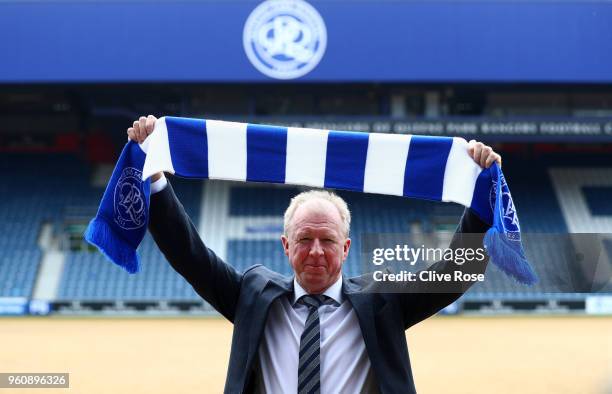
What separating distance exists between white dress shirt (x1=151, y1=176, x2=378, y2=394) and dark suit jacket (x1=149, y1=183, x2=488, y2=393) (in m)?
0.03

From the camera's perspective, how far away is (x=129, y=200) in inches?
101

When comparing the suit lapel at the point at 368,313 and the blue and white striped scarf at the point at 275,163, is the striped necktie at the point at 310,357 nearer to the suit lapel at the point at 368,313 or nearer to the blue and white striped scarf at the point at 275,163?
the suit lapel at the point at 368,313

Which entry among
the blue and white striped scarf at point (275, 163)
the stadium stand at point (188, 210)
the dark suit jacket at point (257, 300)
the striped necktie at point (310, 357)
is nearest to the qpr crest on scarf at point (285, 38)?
the stadium stand at point (188, 210)

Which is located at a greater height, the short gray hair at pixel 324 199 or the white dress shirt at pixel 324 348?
the short gray hair at pixel 324 199

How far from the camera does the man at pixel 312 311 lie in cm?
209

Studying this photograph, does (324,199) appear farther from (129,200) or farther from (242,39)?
(242,39)

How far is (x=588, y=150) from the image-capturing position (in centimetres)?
2170

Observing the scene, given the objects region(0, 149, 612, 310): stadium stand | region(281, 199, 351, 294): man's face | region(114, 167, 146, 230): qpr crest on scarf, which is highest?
region(0, 149, 612, 310): stadium stand

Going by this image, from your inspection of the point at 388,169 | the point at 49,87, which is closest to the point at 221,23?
the point at 49,87

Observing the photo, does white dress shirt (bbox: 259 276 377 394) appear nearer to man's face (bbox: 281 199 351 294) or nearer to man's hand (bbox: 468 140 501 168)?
man's face (bbox: 281 199 351 294)

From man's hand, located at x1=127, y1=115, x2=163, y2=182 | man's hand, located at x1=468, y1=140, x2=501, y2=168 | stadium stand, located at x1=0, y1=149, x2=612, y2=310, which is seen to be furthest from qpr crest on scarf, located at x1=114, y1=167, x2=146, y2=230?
stadium stand, located at x1=0, y1=149, x2=612, y2=310

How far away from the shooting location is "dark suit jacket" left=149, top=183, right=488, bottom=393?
210 centimetres

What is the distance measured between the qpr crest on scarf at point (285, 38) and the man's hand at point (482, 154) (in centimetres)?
1528

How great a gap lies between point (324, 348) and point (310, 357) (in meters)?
0.05
